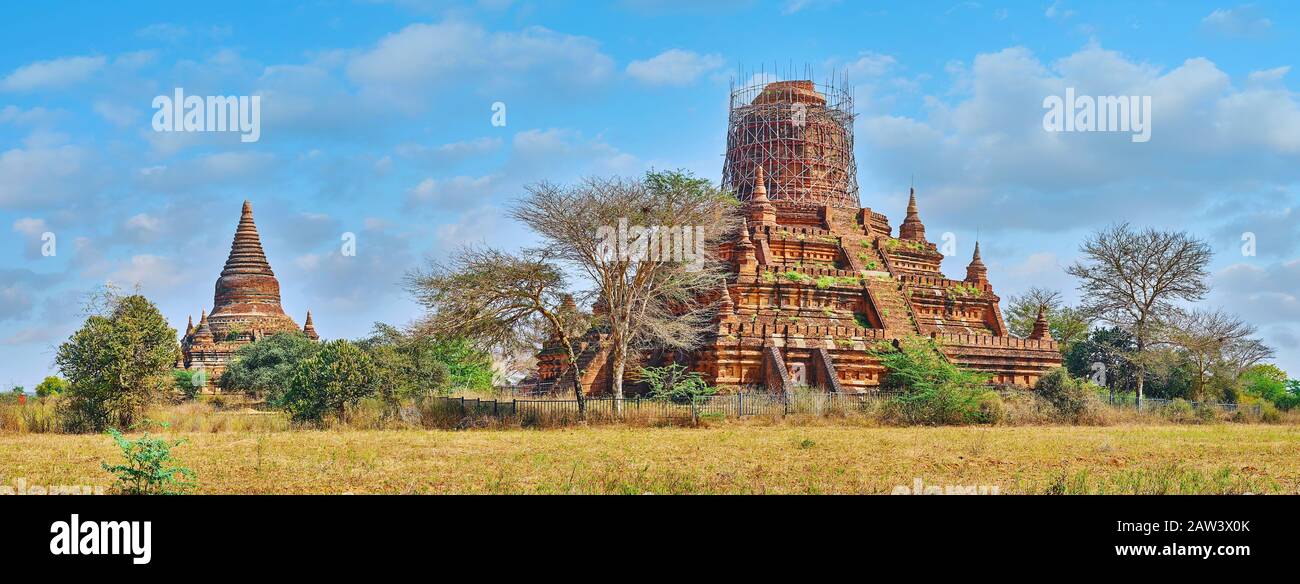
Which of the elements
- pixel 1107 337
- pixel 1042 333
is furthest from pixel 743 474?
pixel 1107 337

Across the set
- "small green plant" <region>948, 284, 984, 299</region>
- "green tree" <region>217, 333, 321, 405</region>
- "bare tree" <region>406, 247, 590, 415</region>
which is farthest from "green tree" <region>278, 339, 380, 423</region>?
"small green plant" <region>948, 284, 984, 299</region>

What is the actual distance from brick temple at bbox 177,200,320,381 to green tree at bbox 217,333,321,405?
184 inches

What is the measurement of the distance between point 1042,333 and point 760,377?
47.5ft

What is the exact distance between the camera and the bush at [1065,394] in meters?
32.3

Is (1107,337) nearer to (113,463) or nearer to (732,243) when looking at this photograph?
(732,243)

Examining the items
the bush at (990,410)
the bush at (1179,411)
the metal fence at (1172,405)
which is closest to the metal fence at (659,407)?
the bush at (990,410)

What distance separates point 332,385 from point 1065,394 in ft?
70.0

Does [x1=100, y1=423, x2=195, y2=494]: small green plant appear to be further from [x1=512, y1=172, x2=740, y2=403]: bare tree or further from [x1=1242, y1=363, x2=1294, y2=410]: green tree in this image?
[x1=1242, y1=363, x2=1294, y2=410]: green tree

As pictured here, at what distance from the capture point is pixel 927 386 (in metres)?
31.6

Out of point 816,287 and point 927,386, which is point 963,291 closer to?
point 816,287

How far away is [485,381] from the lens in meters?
52.0

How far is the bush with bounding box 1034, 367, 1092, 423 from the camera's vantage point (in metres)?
32.3

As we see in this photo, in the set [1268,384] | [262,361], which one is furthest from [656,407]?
[1268,384]

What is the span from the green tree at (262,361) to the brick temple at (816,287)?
13.6 meters
